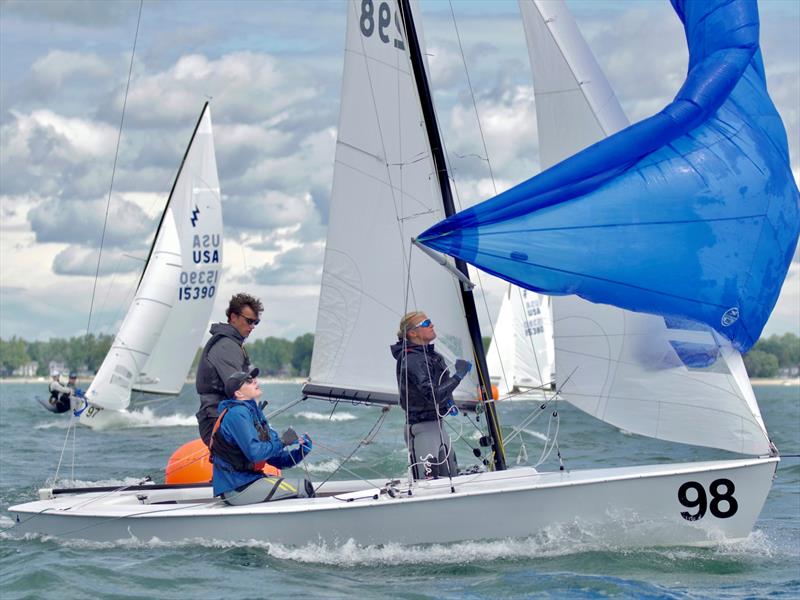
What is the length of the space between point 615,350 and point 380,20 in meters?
3.16

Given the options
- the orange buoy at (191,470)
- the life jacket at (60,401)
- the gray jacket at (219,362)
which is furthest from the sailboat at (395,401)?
the life jacket at (60,401)

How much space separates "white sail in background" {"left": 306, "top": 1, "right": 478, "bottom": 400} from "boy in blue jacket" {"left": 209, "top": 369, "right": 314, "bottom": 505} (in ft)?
4.41

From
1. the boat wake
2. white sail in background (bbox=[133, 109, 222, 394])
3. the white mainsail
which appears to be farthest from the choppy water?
white sail in background (bbox=[133, 109, 222, 394])

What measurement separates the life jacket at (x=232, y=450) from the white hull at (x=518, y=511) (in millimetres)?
327

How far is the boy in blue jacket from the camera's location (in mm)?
7781

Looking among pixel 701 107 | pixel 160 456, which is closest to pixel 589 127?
pixel 701 107

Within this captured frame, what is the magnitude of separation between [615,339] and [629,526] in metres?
1.24

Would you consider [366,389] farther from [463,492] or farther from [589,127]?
[589,127]

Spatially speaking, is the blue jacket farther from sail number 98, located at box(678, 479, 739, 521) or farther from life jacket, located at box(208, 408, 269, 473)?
sail number 98, located at box(678, 479, 739, 521)

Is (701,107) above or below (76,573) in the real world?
above

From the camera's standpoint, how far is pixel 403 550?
299 inches

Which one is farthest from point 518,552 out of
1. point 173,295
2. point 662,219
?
point 173,295

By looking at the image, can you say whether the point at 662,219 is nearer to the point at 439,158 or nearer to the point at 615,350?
the point at 615,350

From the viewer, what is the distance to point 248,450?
306 inches
